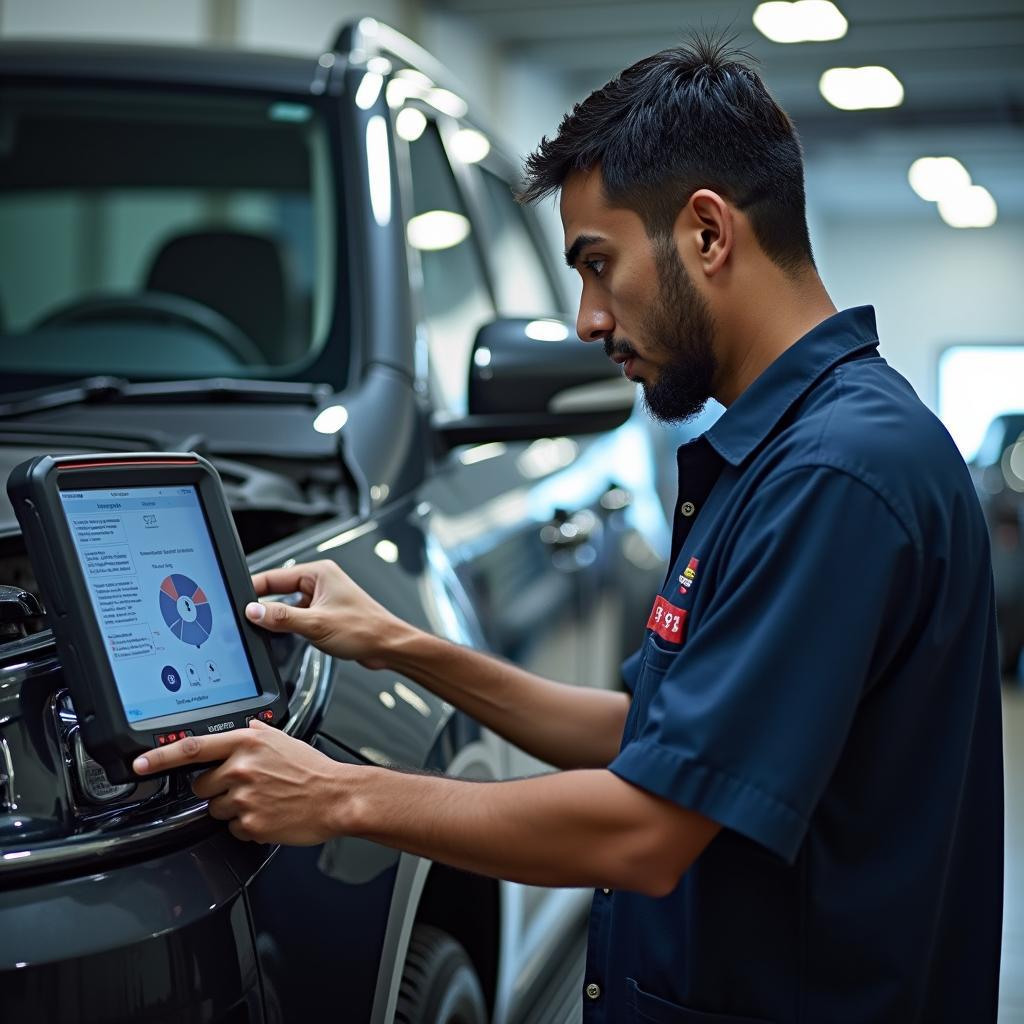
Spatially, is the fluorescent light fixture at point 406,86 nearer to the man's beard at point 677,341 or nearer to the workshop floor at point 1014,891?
the man's beard at point 677,341

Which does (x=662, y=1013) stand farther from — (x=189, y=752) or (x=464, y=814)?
(x=189, y=752)

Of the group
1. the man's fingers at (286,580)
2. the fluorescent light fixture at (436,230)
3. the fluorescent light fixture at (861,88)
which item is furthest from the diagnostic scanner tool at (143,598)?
the fluorescent light fixture at (861,88)

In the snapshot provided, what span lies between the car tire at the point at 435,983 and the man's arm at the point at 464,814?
0.85 feet

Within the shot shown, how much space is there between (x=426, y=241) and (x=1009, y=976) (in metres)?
2.32

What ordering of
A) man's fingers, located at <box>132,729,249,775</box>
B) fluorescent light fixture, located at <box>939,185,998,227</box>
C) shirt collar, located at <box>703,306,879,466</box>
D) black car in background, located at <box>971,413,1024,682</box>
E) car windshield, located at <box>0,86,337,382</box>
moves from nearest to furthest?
1. man's fingers, located at <box>132,729,249,775</box>
2. shirt collar, located at <box>703,306,879,466</box>
3. car windshield, located at <box>0,86,337,382</box>
4. black car in background, located at <box>971,413,1024,682</box>
5. fluorescent light fixture, located at <box>939,185,998,227</box>

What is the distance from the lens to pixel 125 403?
1.96 meters

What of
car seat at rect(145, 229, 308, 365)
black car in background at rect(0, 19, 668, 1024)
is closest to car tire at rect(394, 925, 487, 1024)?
black car in background at rect(0, 19, 668, 1024)

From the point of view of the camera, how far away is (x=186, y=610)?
1245mm

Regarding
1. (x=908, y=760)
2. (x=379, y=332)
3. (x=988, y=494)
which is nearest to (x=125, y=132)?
(x=379, y=332)

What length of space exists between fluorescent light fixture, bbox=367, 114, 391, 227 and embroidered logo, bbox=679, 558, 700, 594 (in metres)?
1.03

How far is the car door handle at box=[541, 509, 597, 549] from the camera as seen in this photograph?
247 centimetres

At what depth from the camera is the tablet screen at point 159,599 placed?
1.14 metres

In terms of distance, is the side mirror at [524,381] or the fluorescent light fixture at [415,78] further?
the fluorescent light fixture at [415,78]

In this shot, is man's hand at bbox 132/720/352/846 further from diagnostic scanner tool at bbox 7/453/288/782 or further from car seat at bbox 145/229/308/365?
car seat at bbox 145/229/308/365
